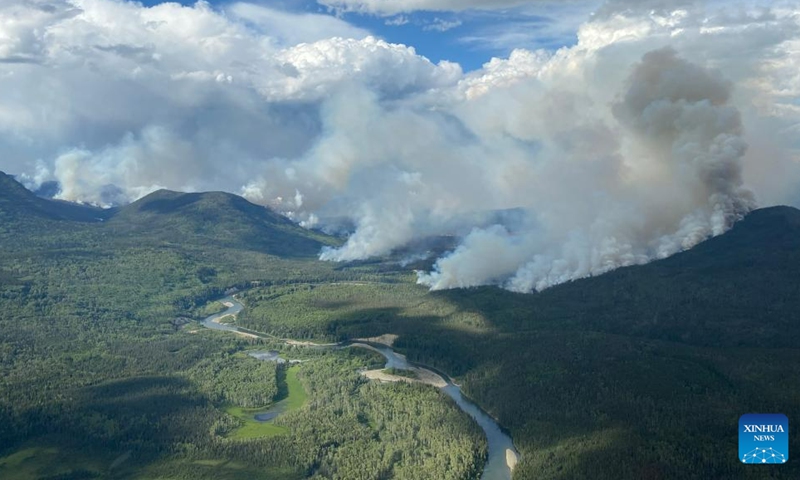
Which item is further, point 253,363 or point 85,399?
point 253,363

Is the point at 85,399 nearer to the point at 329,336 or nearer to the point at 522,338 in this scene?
the point at 329,336

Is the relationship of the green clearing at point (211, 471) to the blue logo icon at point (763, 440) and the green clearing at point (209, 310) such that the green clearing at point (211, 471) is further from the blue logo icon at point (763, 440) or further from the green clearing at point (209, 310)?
the green clearing at point (209, 310)

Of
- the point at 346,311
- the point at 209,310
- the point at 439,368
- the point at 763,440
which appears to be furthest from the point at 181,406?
the point at 209,310

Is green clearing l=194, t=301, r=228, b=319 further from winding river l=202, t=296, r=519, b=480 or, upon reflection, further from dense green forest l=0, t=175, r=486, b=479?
winding river l=202, t=296, r=519, b=480

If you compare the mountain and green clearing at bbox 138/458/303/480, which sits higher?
the mountain

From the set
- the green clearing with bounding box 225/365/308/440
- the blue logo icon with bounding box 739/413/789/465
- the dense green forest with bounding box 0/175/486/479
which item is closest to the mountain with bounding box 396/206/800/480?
the blue logo icon with bounding box 739/413/789/465

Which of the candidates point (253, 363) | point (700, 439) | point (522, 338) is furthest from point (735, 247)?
point (253, 363)

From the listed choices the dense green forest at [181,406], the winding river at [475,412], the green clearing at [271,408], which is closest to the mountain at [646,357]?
the winding river at [475,412]
